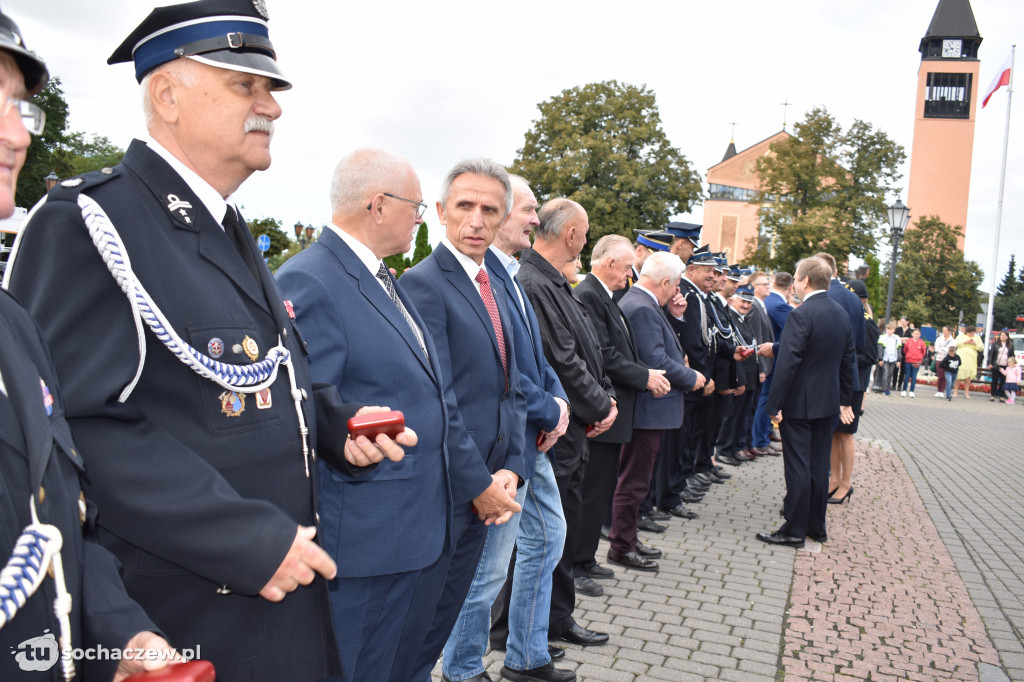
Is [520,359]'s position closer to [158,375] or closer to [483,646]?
[483,646]

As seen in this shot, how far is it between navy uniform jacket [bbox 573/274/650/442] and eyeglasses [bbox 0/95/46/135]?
13.7ft

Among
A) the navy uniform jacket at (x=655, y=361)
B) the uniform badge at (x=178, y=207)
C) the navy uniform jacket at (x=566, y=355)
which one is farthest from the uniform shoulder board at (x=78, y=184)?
the navy uniform jacket at (x=655, y=361)

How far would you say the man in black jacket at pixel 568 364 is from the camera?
4.29 m

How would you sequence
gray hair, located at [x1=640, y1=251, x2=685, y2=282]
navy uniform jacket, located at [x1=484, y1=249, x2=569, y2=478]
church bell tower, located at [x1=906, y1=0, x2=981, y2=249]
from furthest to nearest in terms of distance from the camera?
church bell tower, located at [x1=906, y1=0, x2=981, y2=249]
gray hair, located at [x1=640, y1=251, x2=685, y2=282]
navy uniform jacket, located at [x1=484, y1=249, x2=569, y2=478]

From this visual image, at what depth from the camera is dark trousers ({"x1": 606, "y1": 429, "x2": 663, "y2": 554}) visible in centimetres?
568

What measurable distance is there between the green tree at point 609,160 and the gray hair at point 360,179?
37116 mm

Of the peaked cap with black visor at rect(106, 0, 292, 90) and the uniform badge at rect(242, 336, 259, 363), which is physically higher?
the peaked cap with black visor at rect(106, 0, 292, 90)

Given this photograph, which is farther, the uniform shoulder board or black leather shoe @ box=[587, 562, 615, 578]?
black leather shoe @ box=[587, 562, 615, 578]

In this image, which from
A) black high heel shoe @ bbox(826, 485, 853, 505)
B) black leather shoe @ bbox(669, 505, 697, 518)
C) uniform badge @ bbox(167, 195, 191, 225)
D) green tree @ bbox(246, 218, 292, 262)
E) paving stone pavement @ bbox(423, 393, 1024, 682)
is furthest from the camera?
green tree @ bbox(246, 218, 292, 262)

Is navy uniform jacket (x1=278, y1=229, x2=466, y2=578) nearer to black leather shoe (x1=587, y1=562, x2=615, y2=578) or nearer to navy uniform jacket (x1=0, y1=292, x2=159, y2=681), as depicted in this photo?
navy uniform jacket (x1=0, y1=292, x2=159, y2=681)

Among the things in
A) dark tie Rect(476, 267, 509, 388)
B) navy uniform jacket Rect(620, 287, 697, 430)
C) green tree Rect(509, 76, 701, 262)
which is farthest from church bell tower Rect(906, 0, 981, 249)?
dark tie Rect(476, 267, 509, 388)

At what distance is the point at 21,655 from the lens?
1.12 metres

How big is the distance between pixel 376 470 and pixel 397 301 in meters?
0.64

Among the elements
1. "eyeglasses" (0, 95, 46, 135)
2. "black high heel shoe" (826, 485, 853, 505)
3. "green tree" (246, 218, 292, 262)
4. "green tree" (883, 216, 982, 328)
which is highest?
"green tree" (883, 216, 982, 328)
